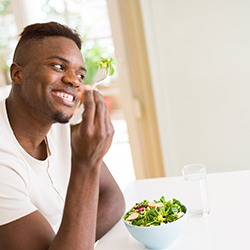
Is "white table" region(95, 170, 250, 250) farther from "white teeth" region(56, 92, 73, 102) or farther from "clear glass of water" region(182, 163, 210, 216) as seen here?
"white teeth" region(56, 92, 73, 102)

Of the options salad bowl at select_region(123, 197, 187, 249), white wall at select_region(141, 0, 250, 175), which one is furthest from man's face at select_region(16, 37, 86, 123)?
white wall at select_region(141, 0, 250, 175)

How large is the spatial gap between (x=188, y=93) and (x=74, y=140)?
158 cm

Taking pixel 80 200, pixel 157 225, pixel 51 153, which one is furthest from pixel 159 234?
pixel 51 153

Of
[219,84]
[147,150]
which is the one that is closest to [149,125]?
[147,150]

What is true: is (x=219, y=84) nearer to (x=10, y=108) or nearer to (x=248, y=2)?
(x=248, y=2)

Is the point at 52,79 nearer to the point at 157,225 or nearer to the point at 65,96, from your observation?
the point at 65,96

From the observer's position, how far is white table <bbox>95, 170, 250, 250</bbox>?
107cm

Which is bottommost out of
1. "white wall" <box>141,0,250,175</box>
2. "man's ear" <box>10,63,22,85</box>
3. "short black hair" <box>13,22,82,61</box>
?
"white wall" <box>141,0,250,175</box>

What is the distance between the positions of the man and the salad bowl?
104 millimetres

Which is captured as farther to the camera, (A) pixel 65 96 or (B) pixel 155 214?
(A) pixel 65 96

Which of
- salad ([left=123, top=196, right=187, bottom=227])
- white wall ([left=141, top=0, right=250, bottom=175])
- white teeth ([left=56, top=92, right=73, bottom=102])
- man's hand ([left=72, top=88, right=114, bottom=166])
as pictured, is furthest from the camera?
white wall ([left=141, top=0, right=250, bottom=175])

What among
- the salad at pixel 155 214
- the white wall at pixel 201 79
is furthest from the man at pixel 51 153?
the white wall at pixel 201 79

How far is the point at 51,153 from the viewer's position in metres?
1.34

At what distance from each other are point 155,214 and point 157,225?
3 centimetres
